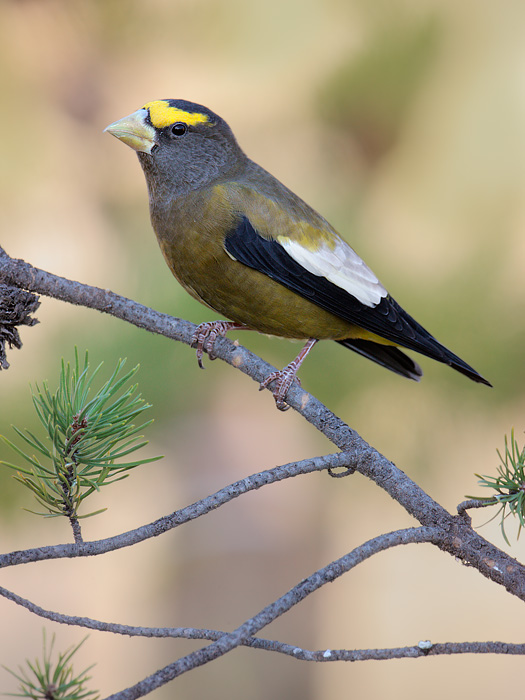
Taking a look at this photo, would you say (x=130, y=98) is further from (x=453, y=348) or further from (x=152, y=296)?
(x=453, y=348)

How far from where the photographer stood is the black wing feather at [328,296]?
107 centimetres

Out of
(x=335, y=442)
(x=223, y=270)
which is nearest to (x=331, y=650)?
(x=335, y=442)

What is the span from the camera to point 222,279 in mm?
1066

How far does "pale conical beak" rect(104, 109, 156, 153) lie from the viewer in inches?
43.8

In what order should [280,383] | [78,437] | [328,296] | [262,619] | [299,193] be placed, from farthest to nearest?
[299,193] < [328,296] < [280,383] < [78,437] < [262,619]

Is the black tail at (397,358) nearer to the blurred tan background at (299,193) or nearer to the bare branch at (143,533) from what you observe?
the blurred tan background at (299,193)

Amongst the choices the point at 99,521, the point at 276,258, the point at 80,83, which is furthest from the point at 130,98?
the point at 99,521

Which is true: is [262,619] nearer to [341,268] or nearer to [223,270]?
[223,270]

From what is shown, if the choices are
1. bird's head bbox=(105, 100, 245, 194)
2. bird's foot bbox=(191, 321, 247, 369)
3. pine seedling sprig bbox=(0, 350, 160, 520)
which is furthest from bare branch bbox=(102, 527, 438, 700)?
bird's head bbox=(105, 100, 245, 194)

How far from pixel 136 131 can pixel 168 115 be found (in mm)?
66

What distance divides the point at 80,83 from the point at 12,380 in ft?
2.16

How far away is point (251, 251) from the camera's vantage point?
1069 millimetres

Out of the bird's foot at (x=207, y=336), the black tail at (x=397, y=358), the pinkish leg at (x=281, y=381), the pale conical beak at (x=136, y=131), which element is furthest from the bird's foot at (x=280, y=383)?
the pale conical beak at (x=136, y=131)

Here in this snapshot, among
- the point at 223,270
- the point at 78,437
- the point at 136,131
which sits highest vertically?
the point at 136,131
